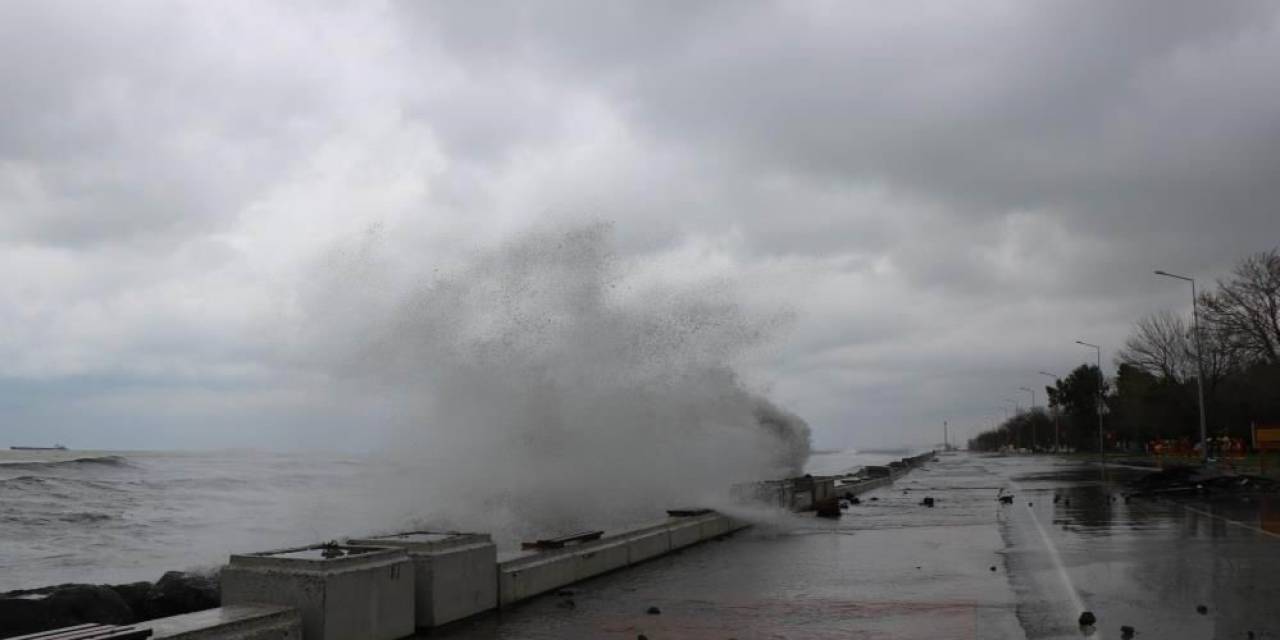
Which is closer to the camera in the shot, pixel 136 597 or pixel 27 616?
pixel 27 616

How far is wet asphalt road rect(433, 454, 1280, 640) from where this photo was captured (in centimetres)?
839

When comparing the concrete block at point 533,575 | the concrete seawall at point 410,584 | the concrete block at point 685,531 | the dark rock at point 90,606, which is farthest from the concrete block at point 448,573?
the concrete block at point 685,531

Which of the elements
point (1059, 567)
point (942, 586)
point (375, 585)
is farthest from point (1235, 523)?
point (375, 585)

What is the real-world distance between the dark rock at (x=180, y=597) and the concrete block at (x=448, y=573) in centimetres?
340

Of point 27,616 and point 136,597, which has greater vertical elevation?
point 27,616

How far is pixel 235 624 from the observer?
6.21 m

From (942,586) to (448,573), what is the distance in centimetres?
558

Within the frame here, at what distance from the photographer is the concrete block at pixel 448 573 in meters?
8.35

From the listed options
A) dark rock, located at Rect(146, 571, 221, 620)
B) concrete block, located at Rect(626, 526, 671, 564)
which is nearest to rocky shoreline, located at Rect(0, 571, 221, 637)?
dark rock, located at Rect(146, 571, 221, 620)

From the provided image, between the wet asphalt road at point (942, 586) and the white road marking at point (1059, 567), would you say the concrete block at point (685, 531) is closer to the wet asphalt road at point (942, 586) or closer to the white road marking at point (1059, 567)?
the wet asphalt road at point (942, 586)

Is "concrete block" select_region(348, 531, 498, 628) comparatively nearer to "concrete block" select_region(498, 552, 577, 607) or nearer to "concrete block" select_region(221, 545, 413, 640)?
"concrete block" select_region(498, 552, 577, 607)

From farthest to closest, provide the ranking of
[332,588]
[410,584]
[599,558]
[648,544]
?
[648,544] → [599,558] → [410,584] → [332,588]

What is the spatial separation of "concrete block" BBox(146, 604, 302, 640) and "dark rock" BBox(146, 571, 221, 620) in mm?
4669

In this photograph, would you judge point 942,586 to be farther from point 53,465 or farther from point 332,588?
point 53,465
